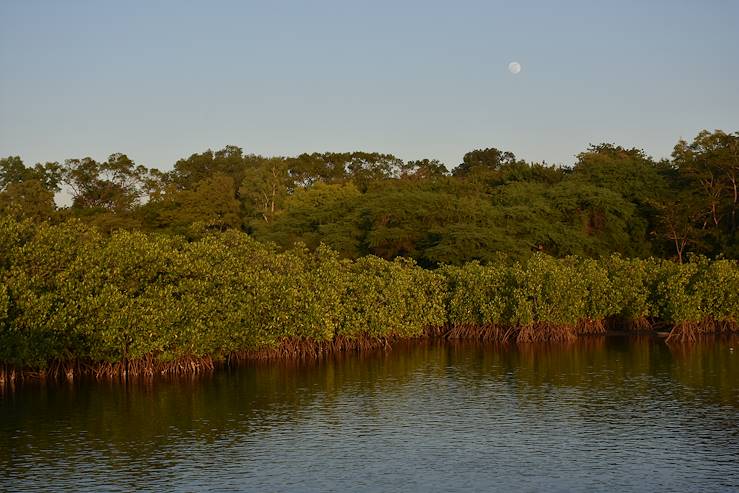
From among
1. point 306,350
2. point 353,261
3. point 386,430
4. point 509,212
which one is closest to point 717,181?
point 509,212

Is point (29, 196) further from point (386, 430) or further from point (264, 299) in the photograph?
point (386, 430)

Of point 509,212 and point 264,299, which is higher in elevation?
point 509,212

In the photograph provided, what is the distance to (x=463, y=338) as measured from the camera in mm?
55125

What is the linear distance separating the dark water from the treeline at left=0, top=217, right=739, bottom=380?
1791 mm

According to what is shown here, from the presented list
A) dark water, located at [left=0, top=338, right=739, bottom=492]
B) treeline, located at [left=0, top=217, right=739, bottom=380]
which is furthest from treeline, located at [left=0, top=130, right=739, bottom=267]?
dark water, located at [left=0, top=338, right=739, bottom=492]

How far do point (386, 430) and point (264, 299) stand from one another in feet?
46.6

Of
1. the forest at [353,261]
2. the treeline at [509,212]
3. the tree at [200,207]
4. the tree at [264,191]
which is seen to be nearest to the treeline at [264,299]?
the forest at [353,261]

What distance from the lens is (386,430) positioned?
28.0 meters

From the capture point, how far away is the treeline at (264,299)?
114ft

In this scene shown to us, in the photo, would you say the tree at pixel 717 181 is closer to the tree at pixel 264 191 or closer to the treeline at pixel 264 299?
the treeline at pixel 264 299

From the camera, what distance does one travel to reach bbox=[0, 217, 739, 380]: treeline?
114ft

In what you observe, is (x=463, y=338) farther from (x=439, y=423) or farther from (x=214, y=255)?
(x=439, y=423)

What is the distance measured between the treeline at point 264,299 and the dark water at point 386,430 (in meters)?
Answer: 1.79

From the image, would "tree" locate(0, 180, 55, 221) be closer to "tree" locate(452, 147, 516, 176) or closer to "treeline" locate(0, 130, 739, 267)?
"treeline" locate(0, 130, 739, 267)
